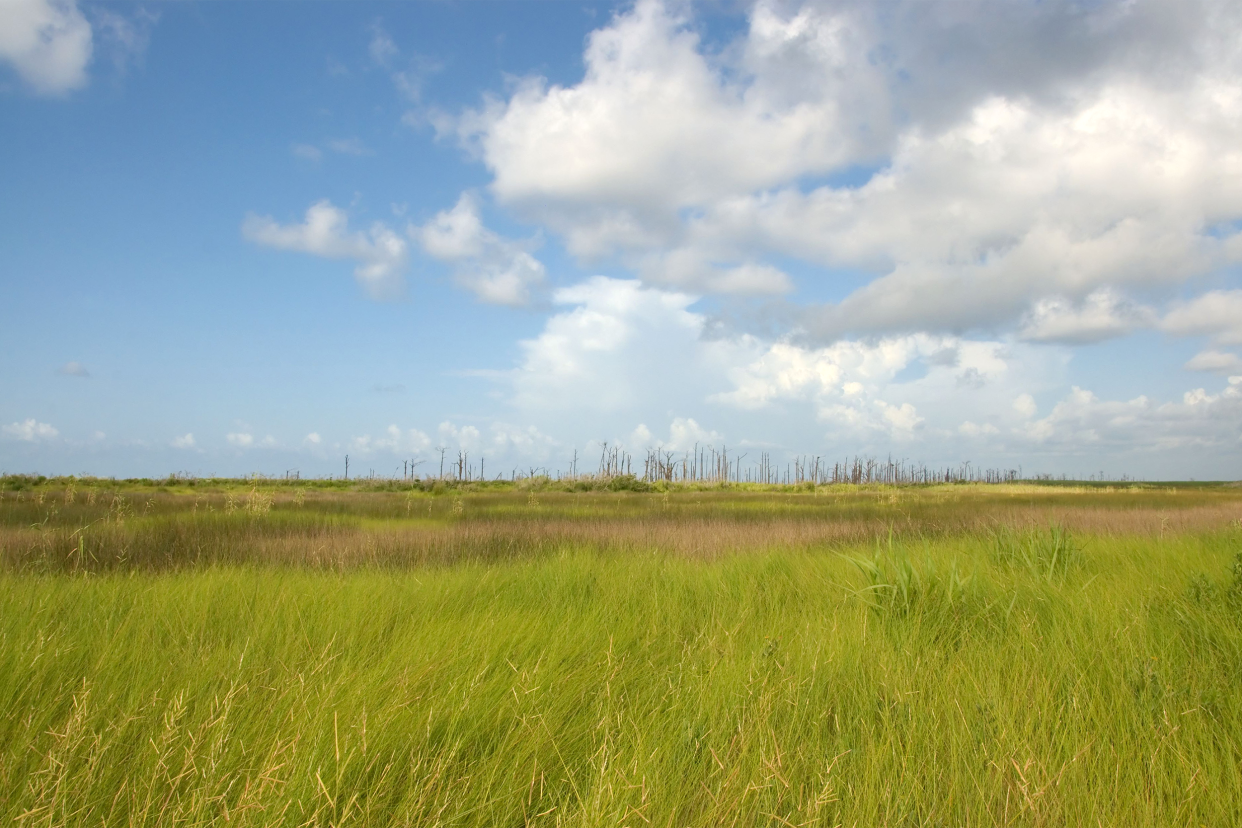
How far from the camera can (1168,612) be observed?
471 centimetres

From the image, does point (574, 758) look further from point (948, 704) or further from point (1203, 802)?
point (1203, 802)

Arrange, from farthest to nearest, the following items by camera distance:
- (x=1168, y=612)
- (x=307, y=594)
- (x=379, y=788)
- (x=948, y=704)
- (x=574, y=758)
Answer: (x=307, y=594) < (x=1168, y=612) < (x=948, y=704) < (x=574, y=758) < (x=379, y=788)

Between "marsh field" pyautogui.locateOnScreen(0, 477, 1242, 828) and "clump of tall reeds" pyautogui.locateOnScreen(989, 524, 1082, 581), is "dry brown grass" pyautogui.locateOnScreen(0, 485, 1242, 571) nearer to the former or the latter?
"clump of tall reeds" pyautogui.locateOnScreen(989, 524, 1082, 581)

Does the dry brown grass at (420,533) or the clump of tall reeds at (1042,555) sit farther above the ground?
the clump of tall reeds at (1042,555)

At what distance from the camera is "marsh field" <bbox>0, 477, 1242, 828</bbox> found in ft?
7.80

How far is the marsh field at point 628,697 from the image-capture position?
238 centimetres

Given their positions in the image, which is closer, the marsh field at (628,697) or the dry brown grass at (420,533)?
the marsh field at (628,697)

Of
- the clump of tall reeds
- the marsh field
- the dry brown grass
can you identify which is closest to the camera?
the marsh field

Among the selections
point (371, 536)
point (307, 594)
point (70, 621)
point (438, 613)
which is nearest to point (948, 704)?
point (438, 613)

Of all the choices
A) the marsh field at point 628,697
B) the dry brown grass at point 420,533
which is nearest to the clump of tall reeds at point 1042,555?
the marsh field at point 628,697

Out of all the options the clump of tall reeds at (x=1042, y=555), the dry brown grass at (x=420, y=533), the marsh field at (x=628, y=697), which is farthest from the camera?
the dry brown grass at (x=420, y=533)

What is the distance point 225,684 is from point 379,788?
4.37ft

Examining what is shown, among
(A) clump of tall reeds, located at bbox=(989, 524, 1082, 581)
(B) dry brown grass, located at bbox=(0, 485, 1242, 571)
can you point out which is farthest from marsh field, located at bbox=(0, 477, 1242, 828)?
(B) dry brown grass, located at bbox=(0, 485, 1242, 571)

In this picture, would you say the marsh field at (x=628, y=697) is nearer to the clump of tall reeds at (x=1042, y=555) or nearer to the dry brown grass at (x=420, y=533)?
the clump of tall reeds at (x=1042, y=555)
